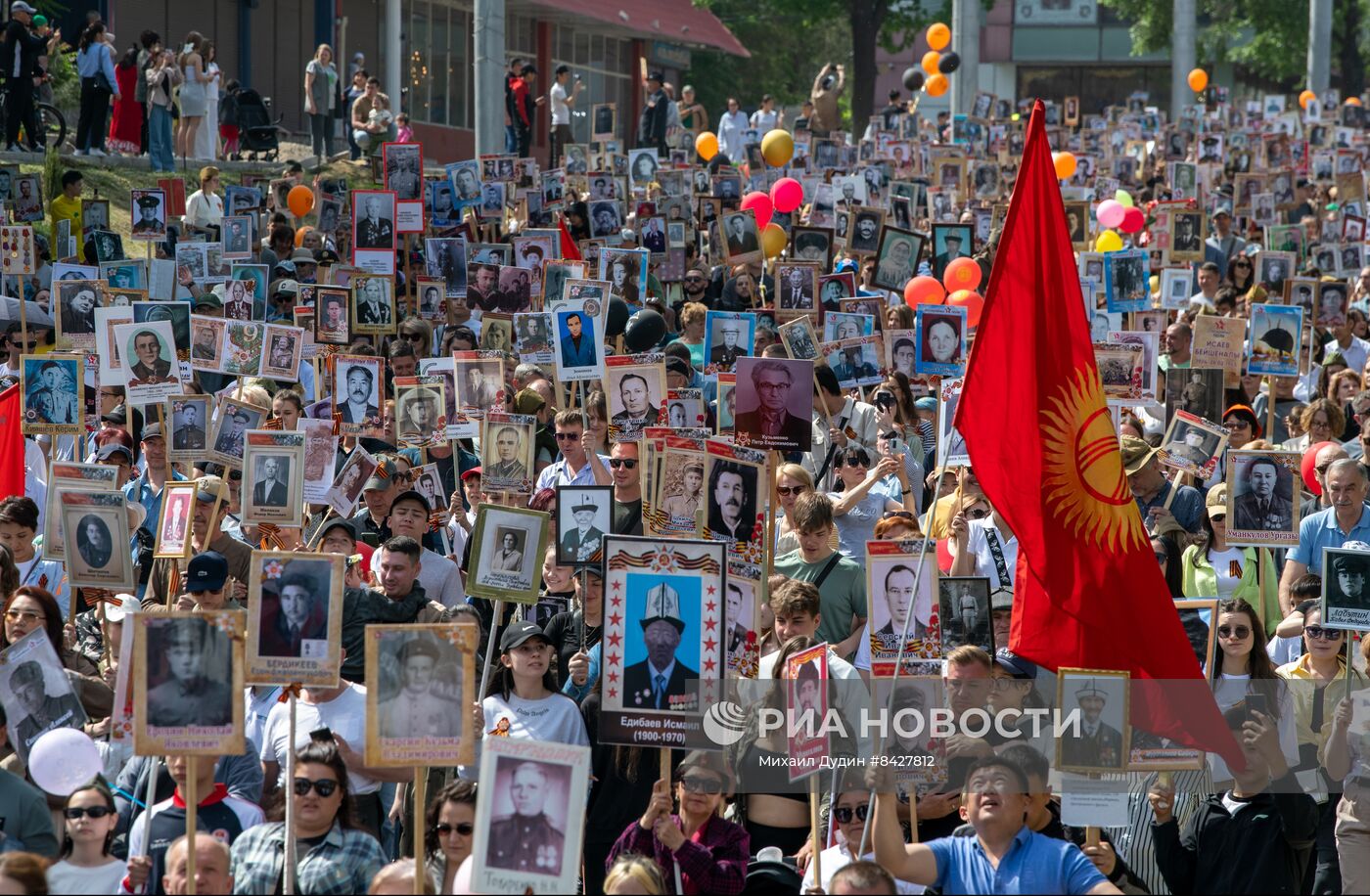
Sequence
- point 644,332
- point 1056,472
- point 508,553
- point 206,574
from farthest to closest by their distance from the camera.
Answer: point 644,332, point 508,553, point 206,574, point 1056,472

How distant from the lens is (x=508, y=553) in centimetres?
778

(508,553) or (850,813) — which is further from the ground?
(508,553)

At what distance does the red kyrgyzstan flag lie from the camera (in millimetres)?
6562

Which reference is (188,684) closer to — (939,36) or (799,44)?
(939,36)

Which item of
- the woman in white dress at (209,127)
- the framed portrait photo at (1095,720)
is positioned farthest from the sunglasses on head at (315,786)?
the woman in white dress at (209,127)

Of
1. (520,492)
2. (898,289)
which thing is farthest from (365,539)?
(898,289)

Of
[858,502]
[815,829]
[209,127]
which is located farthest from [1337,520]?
[209,127]

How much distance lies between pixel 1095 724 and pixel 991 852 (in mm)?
697

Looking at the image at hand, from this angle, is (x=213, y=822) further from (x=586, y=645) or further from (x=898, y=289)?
(x=898, y=289)

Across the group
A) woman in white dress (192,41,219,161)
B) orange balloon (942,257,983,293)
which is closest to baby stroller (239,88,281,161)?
woman in white dress (192,41,219,161)

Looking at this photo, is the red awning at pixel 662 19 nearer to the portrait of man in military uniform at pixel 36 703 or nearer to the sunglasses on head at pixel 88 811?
→ the portrait of man in military uniform at pixel 36 703

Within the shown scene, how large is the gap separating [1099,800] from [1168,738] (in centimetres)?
42

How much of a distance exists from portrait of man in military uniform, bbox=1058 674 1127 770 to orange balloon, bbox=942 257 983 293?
1054 centimetres

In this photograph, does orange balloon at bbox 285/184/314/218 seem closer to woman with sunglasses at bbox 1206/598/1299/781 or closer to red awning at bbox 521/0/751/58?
woman with sunglasses at bbox 1206/598/1299/781
